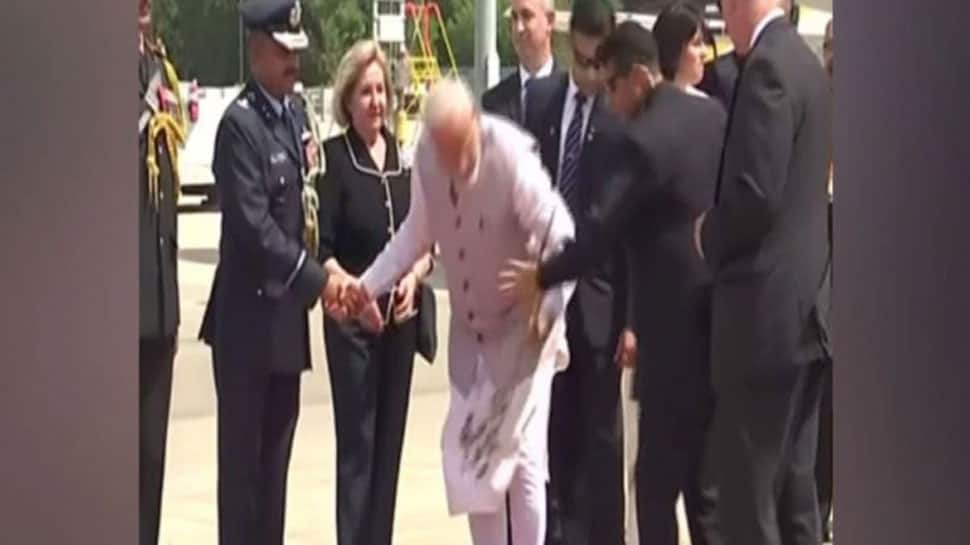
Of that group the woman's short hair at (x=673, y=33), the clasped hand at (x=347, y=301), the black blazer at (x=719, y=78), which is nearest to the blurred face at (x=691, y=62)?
the woman's short hair at (x=673, y=33)

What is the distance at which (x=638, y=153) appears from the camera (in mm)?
6234

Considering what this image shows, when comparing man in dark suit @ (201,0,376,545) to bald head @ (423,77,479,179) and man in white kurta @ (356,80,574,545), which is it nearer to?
man in white kurta @ (356,80,574,545)

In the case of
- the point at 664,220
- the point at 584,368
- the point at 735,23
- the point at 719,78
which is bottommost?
the point at 584,368

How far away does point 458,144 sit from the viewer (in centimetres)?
625

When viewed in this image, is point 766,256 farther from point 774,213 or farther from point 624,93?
point 624,93

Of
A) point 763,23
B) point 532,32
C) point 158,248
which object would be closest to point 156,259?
point 158,248

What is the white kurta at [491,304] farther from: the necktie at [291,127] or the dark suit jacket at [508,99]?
the dark suit jacket at [508,99]

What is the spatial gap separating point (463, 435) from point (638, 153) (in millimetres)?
924

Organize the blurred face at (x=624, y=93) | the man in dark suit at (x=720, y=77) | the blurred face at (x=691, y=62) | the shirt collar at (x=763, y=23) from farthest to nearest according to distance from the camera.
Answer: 1. the man in dark suit at (x=720, y=77)
2. the blurred face at (x=691, y=62)
3. the blurred face at (x=624, y=93)
4. the shirt collar at (x=763, y=23)

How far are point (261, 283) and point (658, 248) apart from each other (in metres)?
1.26

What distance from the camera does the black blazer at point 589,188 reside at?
655cm
